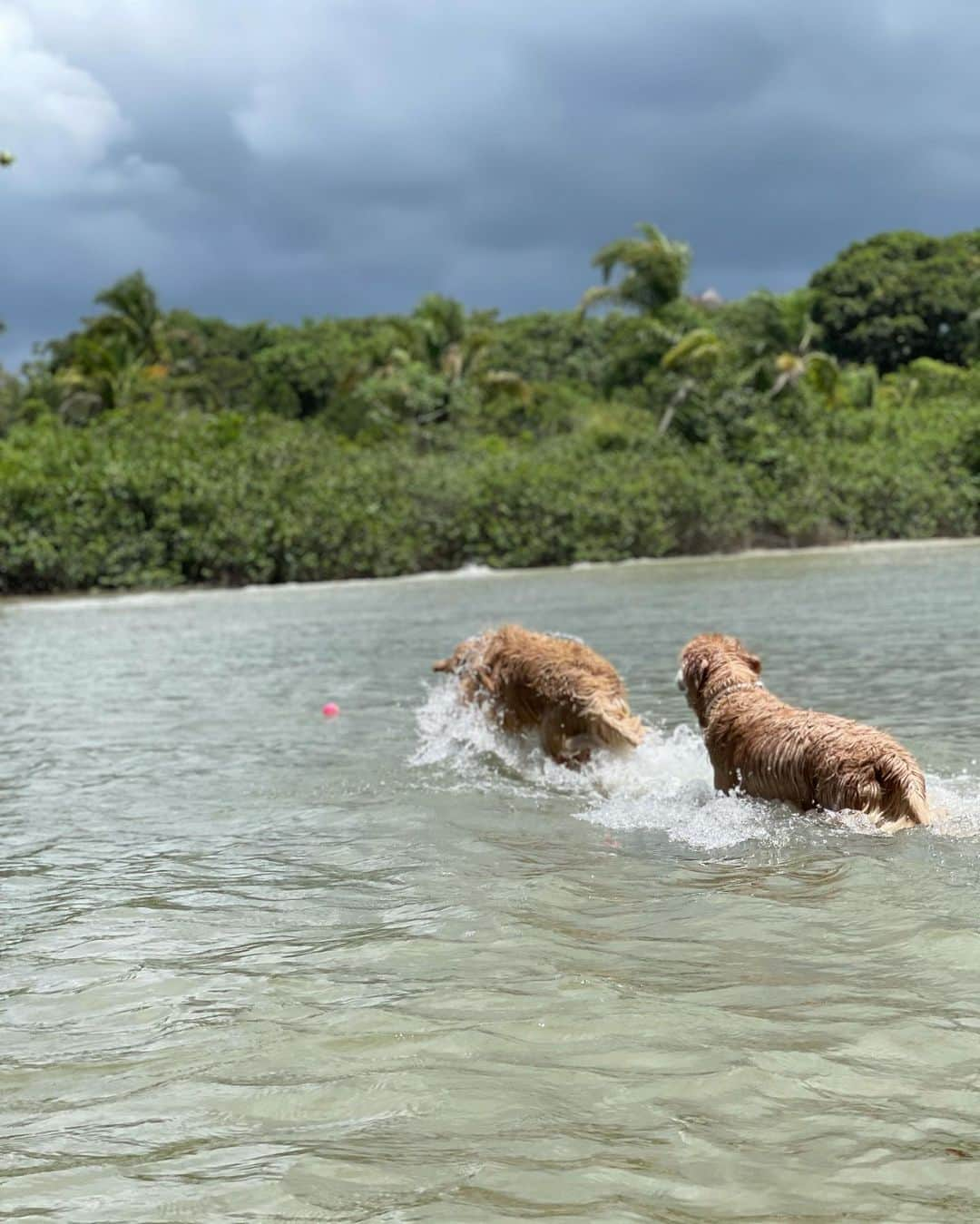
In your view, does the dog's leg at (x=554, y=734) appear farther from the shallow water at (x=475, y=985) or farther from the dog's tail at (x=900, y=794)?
the dog's tail at (x=900, y=794)

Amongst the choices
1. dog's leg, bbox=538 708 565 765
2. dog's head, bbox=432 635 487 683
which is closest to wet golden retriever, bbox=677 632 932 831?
dog's leg, bbox=538 708 565 765

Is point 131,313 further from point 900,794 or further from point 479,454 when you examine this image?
point 900,794

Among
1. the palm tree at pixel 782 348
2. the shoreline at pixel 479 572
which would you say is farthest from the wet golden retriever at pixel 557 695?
the palm tree at pixel 782 348

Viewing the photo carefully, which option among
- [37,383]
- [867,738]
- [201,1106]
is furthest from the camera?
[37,383]

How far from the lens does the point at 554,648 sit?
785cm

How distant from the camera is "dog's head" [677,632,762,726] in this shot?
6.56m

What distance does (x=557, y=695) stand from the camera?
759 centimetres

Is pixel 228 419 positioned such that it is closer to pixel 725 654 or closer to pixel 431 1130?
pixel 725 654

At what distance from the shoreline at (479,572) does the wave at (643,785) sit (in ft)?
83.9

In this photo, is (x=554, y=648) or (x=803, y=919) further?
(x=554, y=648)

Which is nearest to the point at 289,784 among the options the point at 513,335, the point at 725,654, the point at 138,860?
the point at 138,860

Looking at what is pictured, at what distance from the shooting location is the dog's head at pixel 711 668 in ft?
21.5

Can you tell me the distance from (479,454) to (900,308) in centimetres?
3599

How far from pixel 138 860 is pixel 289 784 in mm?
1752
